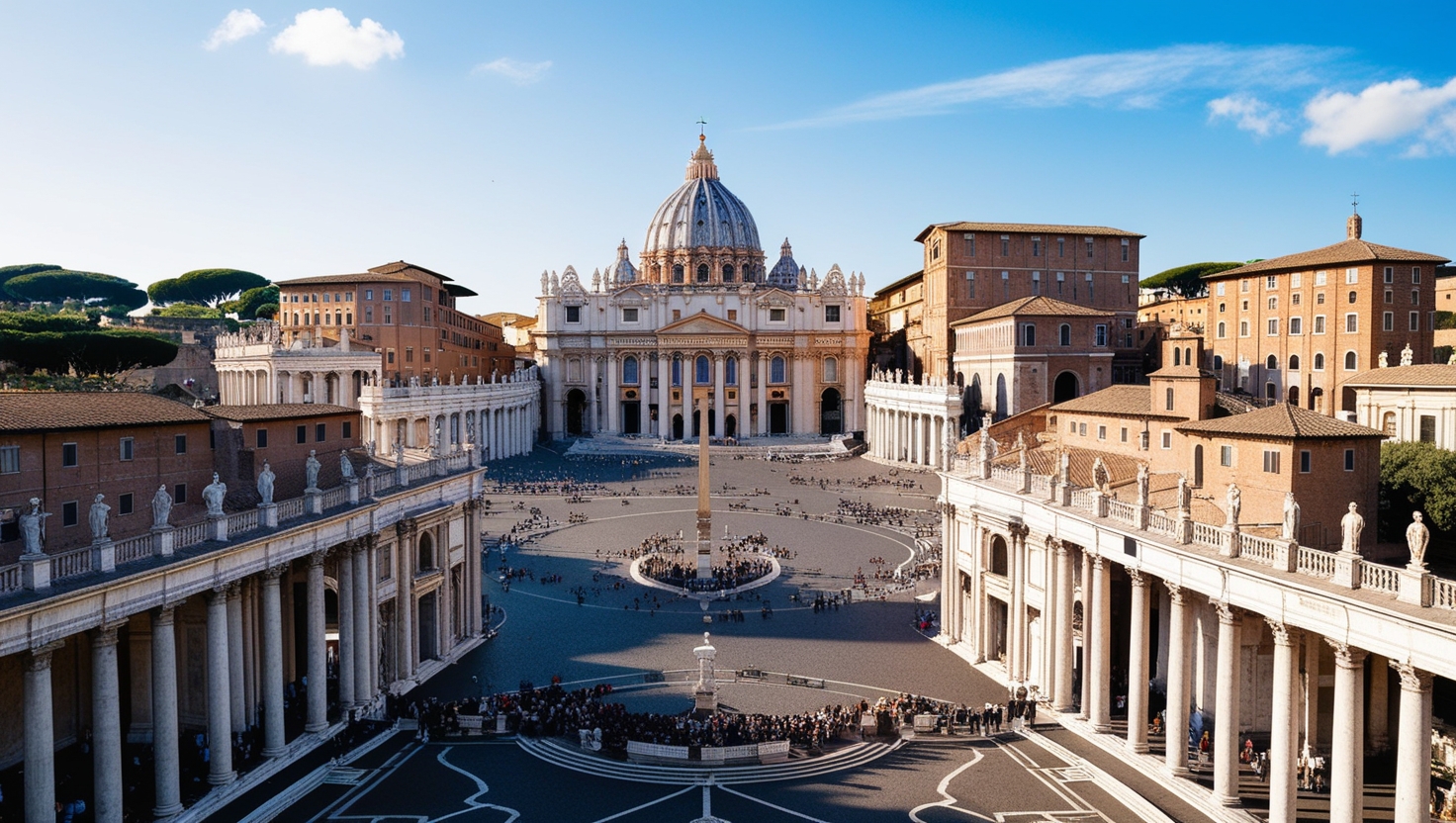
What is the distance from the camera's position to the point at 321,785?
22859 mm

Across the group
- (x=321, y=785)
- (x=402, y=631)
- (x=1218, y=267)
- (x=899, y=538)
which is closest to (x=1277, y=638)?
(x=321, y=785)

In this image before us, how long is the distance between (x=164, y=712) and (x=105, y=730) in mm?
1355

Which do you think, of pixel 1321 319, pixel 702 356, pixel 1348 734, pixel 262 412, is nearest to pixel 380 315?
pixel 702 356

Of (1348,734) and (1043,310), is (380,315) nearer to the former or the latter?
(1043,310)

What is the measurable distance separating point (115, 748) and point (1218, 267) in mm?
112354

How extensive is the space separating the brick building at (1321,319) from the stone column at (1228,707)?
4133cm

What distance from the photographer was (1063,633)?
88.2 feet

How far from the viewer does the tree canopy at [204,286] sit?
11794 cm

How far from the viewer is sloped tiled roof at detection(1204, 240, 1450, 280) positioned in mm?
54969

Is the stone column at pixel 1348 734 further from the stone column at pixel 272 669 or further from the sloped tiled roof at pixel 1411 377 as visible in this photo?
the sloped tiled roof at pixel 1411 377

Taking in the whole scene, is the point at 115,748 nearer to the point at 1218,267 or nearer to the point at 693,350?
the point at 693,350

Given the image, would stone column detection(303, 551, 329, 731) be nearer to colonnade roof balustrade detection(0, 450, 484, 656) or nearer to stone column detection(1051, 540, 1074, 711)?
colonnade roof balustrade detection(0, 450, 484, 656)

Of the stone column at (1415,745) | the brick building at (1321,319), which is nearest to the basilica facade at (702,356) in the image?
the brick building at (1321,319)

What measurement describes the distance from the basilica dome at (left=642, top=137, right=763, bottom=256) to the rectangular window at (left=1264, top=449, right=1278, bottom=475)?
9533 centimetres
